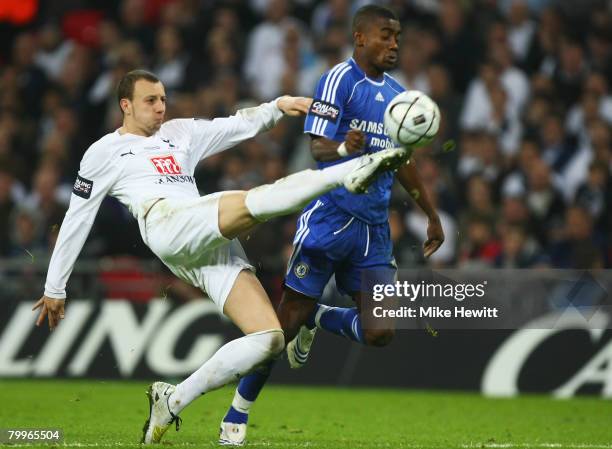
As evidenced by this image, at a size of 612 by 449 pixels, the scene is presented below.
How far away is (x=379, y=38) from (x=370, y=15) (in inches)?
6.4

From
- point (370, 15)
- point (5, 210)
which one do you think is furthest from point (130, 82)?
point (5, 210)

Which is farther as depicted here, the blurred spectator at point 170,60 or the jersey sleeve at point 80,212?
the blurred spectator at point 170,60

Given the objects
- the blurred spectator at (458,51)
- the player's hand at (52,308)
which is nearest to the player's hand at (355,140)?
the player's hand at (52,308)

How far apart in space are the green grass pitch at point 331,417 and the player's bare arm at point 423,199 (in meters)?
1.28

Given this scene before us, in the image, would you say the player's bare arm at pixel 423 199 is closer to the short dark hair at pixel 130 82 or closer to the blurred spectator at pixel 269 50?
the short dark hair at pixel 130 82

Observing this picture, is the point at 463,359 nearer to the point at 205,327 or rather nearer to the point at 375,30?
the point at 205,327

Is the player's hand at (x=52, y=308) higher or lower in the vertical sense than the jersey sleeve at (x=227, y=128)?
lower

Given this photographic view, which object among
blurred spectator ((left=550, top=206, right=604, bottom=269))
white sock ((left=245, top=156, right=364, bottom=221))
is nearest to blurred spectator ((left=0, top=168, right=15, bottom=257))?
blurred spectator ((left=550, top=206, right=604, bottom=269))

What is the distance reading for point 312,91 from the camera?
1441cm

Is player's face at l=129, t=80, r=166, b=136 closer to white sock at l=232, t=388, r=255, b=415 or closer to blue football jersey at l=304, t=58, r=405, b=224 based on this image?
blue football jersey at l=304, t=58, r=405, b=224

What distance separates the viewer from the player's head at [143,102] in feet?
24.6

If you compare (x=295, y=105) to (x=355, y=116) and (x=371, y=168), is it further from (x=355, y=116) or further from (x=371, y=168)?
(x=371, y=168)

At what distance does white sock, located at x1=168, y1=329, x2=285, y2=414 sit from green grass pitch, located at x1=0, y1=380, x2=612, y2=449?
469 millimetres

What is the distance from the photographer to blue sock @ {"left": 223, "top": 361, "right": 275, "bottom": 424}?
24.2ft
